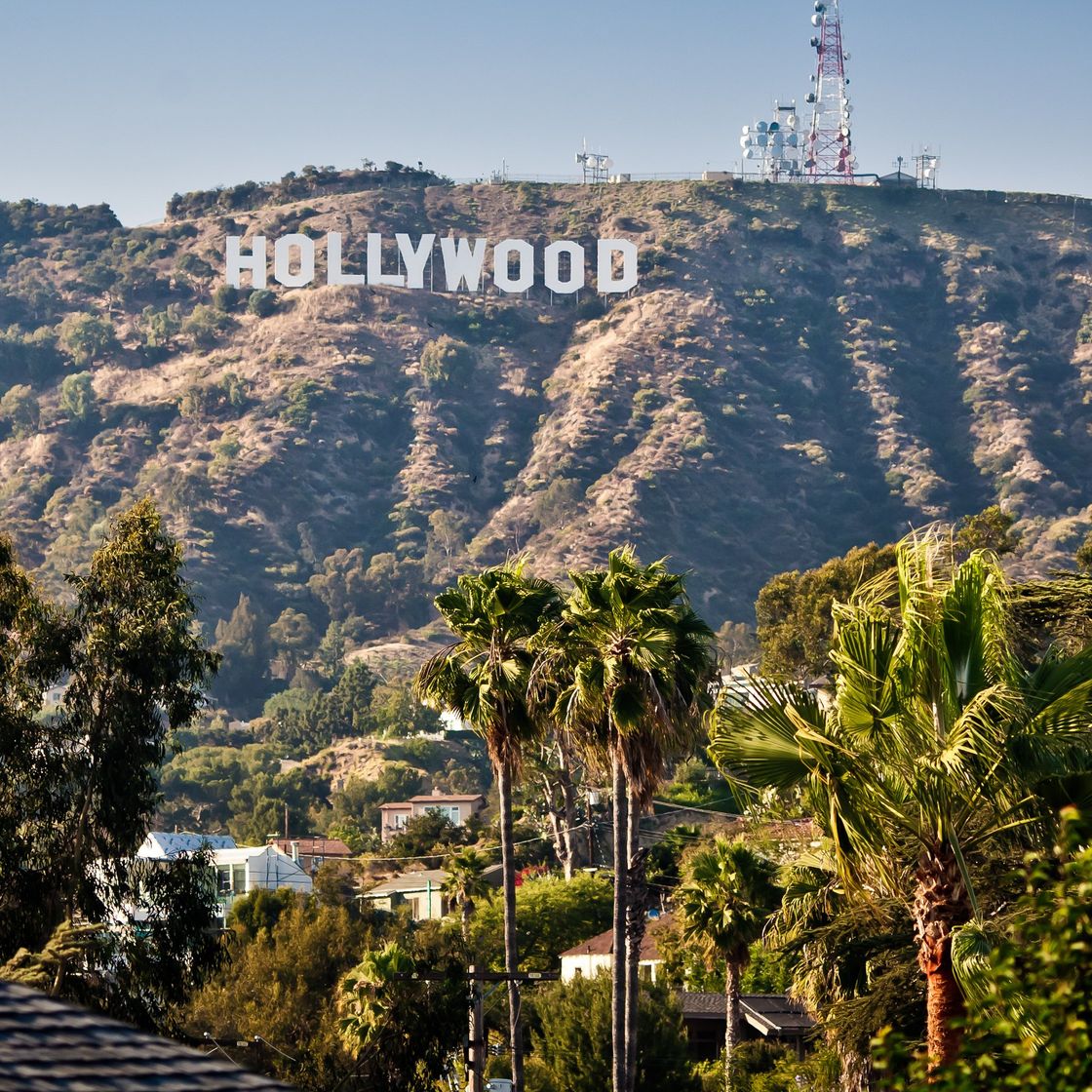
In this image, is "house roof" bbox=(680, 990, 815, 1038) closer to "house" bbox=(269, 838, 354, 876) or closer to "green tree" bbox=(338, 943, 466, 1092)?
"green tree" bbox=(338, 943, 466, 1092)

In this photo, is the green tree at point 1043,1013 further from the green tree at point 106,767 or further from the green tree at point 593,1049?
the green tree at point 593,1049

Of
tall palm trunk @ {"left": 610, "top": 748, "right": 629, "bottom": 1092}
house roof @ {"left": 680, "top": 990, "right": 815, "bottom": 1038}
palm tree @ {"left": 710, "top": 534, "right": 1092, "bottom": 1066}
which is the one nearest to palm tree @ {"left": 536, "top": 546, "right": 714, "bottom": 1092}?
tall palm trunk @ {"left": 610, "top": 748, "right": 629, "bottom": 1092}

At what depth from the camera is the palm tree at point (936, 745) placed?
18.7m

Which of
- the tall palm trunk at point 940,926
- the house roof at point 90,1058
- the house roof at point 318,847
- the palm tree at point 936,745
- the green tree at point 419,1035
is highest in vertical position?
the palm tree at point 936,745

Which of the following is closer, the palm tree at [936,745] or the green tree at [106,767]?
the palm tree at [936,745]

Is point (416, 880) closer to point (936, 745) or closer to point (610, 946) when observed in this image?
point (610, 946)

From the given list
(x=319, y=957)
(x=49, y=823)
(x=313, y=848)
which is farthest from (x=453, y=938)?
(x=313, y=848)

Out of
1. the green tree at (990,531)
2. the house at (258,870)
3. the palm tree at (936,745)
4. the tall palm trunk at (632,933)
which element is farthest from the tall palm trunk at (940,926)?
the house at (258,870)

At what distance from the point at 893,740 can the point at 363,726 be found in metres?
178

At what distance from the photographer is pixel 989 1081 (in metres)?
11.8

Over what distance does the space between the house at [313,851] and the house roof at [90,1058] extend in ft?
354

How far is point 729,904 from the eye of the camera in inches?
1916

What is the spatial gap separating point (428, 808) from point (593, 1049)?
98.3 m

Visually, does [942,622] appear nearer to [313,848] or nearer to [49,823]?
[49,823]
